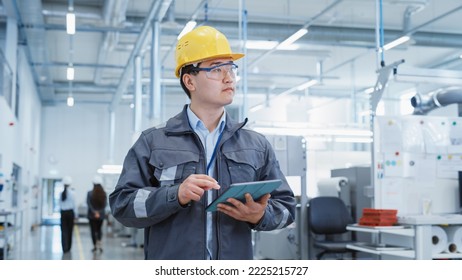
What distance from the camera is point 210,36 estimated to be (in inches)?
62.5

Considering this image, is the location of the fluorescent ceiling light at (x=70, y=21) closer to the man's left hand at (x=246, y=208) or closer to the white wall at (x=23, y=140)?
the white wall at (x=23, y=140)

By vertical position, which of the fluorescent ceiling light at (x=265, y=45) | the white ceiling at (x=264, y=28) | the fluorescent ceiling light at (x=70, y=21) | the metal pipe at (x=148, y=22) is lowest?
the fluorescent ceiling light at (x=70, y=21)

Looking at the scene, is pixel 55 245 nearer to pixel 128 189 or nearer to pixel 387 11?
pixel 387 11

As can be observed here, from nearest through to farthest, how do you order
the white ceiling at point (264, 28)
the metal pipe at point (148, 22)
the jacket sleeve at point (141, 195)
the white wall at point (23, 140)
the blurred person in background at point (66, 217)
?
1. the jacket sleeve at point (141, 195)
2. the metal pipe at point (148, 22)
3. the blurred person in background at point (66, 217)
4. the white wall at point (23, 140)
5. the white ceiling at point (264, 28)

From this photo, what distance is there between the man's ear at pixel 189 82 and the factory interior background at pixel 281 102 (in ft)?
11.5

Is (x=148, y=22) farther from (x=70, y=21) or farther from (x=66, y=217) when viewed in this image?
(x=66, y=217)

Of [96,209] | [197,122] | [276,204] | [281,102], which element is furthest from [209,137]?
[281,102]

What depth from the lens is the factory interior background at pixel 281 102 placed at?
539cm

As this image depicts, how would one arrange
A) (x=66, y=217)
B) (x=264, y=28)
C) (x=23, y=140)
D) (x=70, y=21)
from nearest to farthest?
(x=70, y=21), (x=66, y=217), (x=264, y=28), (x=23, y=140)

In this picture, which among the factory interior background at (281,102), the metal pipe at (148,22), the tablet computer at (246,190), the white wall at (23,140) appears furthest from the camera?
the white wall at (23,140)

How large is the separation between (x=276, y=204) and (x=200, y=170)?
0.24m

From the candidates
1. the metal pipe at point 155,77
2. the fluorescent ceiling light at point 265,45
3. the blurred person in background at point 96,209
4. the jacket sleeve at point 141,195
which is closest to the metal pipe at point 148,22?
the metal pipe at point 155,77

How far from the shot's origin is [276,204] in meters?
1.62
